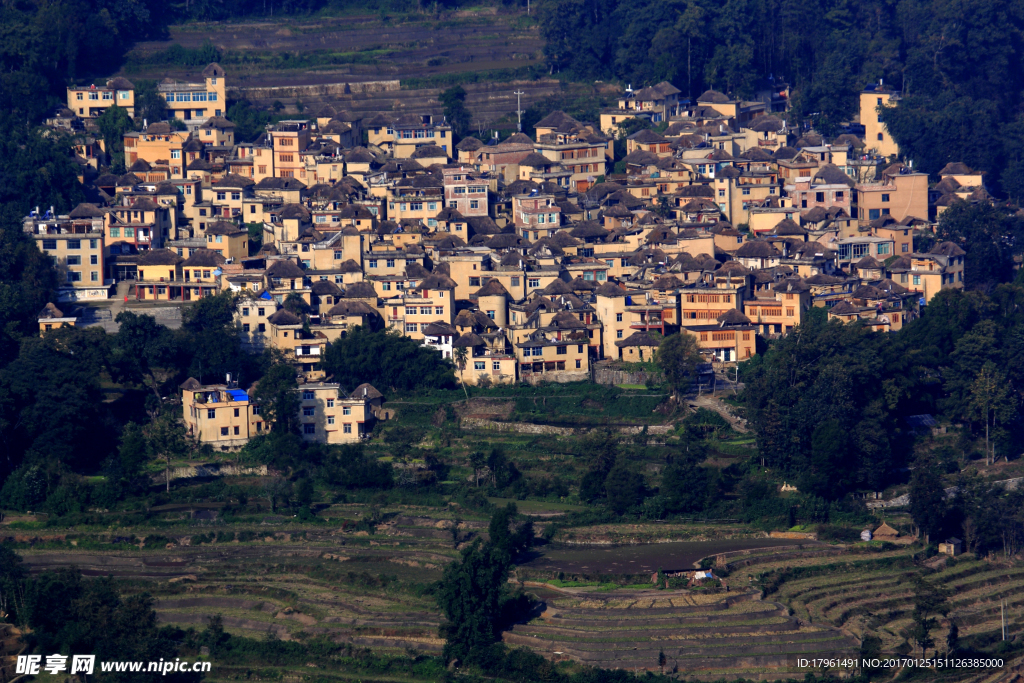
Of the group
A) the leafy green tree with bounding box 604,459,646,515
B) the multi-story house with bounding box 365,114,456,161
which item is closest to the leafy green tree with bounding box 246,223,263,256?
the multi-story house with bounding box 365,114,456,161

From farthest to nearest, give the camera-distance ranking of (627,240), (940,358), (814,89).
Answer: (814,89) < (627,240) < (940,358)

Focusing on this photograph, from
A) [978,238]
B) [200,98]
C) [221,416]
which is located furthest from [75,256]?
[978,238]

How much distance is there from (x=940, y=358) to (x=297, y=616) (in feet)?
55.9

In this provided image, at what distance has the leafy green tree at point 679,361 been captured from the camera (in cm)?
4559

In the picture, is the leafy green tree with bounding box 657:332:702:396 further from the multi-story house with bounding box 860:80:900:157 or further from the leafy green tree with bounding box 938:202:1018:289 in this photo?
the multi-story house with bounding box 860:80:900:157

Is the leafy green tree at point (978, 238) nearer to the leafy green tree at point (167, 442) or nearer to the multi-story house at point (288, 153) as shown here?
the multi-story house at point (288, 153)

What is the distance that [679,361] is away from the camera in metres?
45.7

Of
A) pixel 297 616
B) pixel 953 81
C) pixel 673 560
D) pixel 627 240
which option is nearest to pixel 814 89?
pixel 953 81

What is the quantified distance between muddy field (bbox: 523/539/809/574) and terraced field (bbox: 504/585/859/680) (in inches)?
46.5

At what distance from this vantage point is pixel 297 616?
37.8 m

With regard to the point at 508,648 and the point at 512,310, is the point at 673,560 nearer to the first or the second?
the point at 508,648

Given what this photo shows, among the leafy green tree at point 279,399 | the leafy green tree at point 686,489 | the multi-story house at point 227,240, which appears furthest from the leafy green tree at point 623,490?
the multi-story house at point 227,240

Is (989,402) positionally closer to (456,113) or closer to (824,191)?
(824,191)

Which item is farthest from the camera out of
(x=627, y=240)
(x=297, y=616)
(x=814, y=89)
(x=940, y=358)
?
(x=814, y=89)
